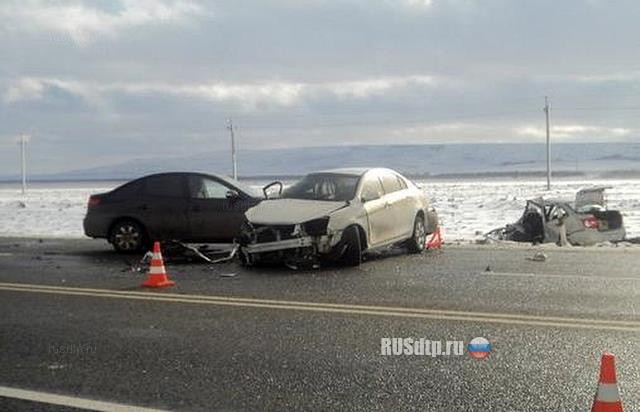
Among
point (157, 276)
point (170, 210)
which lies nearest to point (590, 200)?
point (170, 210)

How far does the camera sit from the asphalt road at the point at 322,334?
5500 millimetres

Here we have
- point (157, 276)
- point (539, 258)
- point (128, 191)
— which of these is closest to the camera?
point (157, 276)

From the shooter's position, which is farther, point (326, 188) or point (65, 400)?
point (326, 188)

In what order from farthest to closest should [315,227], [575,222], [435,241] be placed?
[575,222] → [435,241] → [315,227]

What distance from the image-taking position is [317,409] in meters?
5.16

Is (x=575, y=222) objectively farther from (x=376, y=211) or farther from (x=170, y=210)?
(x=170, y=210)

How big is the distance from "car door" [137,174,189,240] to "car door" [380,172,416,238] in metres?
3.79

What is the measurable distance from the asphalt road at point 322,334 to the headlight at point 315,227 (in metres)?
0.56

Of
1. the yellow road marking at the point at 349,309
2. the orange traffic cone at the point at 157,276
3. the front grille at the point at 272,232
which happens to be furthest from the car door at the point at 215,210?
the yellow road marking at the point at 349,309

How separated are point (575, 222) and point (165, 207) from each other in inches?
320

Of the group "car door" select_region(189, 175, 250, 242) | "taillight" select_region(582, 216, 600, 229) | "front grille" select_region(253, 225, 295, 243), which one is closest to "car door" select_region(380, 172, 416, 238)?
"front grille" select_region(253, 225, 295, 243)

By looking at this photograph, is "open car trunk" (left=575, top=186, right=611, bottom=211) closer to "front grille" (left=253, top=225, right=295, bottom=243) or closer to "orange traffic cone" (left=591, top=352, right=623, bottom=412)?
"front grille" (left=253, top=225, right=295, bottom=243)

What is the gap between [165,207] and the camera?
14.5 m

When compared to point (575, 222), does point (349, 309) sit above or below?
below
